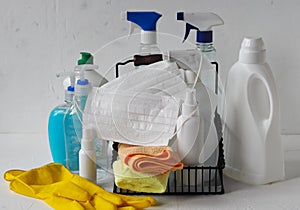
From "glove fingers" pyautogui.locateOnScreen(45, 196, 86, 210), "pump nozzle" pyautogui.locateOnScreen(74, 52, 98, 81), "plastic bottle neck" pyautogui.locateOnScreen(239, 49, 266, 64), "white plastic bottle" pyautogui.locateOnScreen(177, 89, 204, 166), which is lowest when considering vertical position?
"glove fingers" pyautogui.locateOnScreen(45, 196, 86, 210)

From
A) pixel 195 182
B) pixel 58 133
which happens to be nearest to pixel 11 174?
pixel 58 133

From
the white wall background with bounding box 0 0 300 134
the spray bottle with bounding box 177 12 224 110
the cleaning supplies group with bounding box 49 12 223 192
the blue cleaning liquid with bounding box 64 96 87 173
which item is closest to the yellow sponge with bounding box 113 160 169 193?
the cleaning supplies group with bounding box 49 12 223 192

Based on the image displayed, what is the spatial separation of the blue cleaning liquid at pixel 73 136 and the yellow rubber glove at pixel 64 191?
0.09ft

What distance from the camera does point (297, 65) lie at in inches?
64.5

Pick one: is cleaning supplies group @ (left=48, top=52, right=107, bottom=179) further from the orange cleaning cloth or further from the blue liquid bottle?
the orange cleaning cloth

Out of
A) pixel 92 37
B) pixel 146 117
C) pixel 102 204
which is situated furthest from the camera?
pixel 92 37

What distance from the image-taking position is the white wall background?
161cm

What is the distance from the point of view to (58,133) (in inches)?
57.8

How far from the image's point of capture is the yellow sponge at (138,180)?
4.30 feet

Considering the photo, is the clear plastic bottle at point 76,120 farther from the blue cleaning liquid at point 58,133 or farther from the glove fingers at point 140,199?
the glove fingers at point 140,199

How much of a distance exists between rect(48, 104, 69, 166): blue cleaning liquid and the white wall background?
226 millimetres

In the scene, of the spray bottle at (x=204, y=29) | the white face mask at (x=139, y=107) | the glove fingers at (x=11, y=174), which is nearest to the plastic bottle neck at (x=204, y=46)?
the spray bottle at (x=204, y=29)

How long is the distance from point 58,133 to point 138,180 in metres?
0.25

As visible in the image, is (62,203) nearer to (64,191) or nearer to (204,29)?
(64,191)
